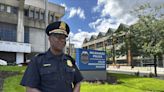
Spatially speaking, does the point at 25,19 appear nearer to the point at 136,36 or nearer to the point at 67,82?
the point at 136,36

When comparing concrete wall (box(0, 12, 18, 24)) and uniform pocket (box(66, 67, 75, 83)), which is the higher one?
concrete wall (box(0, 12, 18, 24))

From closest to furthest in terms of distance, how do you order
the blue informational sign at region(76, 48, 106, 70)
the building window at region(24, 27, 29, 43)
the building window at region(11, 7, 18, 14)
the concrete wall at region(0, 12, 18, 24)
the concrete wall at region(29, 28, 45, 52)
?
the blue informational sign at region(76, 48, 106, 70) < the concrete wall at region(0, 12, 18, 24) < the building window at region(11, 7, 18, 14) < the building window at region(24, 27, 29, 43) < the concrete wall at region(29, 28, 45, 52)

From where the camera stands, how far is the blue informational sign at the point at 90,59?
67.0 ft

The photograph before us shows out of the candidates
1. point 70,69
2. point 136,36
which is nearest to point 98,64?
point 136,36

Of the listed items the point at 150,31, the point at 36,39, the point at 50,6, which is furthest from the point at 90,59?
the point at 50,6

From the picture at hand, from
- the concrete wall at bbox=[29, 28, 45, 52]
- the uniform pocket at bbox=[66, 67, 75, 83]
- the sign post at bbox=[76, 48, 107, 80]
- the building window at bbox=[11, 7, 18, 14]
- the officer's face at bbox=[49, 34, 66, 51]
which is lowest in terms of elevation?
the sign post at bbox=[76, 48, 107, 80]

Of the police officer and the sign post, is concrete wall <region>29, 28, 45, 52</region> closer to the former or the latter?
the sign post

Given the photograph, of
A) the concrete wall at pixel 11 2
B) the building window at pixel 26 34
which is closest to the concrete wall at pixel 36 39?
the building window at pixel 26 34

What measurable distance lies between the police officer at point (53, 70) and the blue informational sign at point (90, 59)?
16.8 m

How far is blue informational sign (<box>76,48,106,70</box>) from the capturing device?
20423 millimetres

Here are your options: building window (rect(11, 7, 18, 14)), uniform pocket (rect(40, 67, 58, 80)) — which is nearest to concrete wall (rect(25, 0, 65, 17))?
building window (rect(11, 7, 18, 14))

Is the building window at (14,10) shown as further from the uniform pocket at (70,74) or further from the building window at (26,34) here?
the uniform pocket at (70,74)

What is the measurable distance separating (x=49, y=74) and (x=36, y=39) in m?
51.9

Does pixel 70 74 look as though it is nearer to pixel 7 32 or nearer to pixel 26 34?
pixel 7 32
